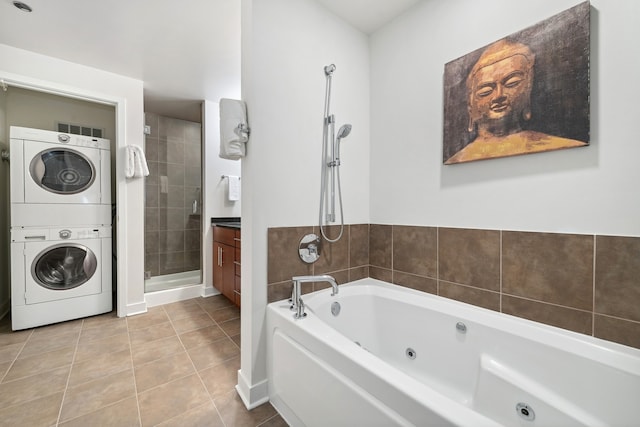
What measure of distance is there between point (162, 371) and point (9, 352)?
1.27m

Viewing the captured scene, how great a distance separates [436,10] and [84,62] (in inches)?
118

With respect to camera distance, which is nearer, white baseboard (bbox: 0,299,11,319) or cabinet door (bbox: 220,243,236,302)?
white baseboard (bbox: 0,299,11,319)

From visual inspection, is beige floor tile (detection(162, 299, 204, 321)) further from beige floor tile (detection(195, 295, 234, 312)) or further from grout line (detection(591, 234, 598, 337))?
grout line (detection(591, 234, 598, 337))

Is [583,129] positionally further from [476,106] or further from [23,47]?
[23,47]

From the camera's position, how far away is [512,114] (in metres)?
1.28

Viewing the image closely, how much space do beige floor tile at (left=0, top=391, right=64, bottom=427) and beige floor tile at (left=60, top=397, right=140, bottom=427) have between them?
11 cm

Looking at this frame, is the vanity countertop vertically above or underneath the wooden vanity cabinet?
above

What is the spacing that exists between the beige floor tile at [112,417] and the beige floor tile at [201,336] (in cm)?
61

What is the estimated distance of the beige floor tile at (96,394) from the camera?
136 cm

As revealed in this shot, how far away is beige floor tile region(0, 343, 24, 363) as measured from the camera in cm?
180

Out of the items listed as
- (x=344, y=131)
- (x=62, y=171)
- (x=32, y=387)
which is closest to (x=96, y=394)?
(x=32, y=387)

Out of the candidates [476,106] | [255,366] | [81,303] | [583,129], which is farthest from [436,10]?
[81,303]

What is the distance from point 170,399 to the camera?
1.44 meters

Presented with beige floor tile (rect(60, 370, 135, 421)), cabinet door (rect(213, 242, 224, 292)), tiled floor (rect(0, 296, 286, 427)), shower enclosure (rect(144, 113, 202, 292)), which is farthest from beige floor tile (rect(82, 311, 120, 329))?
beige floor tile (rect(60, 370, 135, 421))
